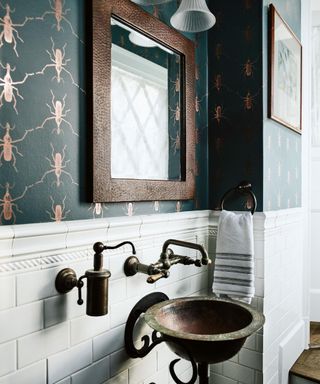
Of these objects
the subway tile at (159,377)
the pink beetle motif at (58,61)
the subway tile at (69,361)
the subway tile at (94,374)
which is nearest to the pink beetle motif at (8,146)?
the pink beetle motif at (58,61)

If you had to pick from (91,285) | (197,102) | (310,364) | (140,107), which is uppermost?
(197,102)

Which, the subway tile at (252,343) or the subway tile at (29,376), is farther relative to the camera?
the subway tile at (252,343)

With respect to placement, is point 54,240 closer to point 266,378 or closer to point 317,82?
point 266,378

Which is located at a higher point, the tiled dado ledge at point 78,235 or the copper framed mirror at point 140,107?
the copper framed mirror at point 140,107

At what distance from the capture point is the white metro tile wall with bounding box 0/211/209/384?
992mm

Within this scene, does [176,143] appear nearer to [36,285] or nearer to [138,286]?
[138,286]

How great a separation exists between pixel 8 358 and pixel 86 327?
0.28 metres

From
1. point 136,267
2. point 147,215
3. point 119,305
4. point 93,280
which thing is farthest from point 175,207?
point 93,280

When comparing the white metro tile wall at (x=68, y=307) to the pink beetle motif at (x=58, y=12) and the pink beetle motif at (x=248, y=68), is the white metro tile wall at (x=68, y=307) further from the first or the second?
the pink beetle motif at (x=248, y=68)

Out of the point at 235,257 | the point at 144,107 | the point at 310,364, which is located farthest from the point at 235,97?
the point at 310,364

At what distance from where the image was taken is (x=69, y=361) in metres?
1.16

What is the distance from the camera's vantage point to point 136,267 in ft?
4.43

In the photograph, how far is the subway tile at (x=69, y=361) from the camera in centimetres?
111

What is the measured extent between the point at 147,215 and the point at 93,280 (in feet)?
1.42
